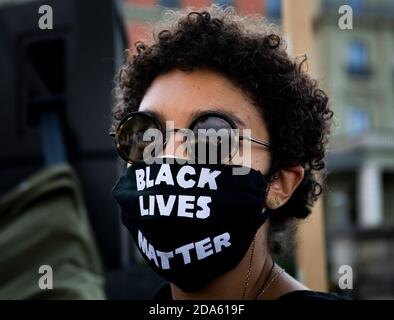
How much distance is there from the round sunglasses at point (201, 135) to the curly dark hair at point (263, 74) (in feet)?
0.28

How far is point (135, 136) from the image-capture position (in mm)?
1319

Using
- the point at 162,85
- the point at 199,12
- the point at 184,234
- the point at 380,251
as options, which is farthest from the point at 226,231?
the point at 380,251

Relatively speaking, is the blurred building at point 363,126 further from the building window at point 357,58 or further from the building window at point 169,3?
the building window at point 169,3

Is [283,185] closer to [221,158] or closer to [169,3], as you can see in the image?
[221,158]

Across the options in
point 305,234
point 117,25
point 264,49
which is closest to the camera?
point 264,49

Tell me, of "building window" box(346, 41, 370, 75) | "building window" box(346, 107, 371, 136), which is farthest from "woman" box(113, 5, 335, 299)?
"building window" box(346, 107, 371, 136)

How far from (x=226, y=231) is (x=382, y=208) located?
303cm

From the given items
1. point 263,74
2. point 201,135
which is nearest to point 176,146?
point 201,135

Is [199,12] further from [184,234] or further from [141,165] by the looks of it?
[184,234]

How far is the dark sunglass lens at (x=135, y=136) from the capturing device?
129cm

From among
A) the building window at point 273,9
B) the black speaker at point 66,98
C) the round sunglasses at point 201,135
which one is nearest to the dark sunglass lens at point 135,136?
the round sunglasses at point 201,135

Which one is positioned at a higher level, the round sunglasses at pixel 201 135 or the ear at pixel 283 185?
the round sunglasses at pixel 201 135

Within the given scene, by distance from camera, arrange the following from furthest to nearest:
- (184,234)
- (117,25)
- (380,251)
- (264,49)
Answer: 1. (380,251)
2. (117,25)
3. (264,49)
4. (184,234)

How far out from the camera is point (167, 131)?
1.26m
